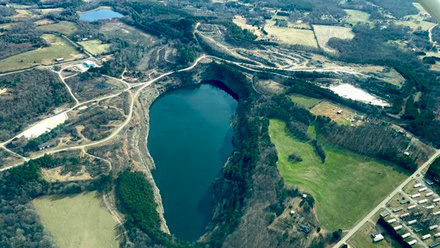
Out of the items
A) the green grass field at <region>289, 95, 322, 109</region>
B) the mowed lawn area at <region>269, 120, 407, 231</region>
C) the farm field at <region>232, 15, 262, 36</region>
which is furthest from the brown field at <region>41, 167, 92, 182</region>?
the farm field at <region>232, 15, 262, 36</region>

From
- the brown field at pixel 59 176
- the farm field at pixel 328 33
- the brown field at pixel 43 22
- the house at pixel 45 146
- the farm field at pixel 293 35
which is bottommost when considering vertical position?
the brown field at pixel 43 22

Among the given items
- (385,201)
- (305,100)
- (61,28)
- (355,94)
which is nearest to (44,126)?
(305,100)

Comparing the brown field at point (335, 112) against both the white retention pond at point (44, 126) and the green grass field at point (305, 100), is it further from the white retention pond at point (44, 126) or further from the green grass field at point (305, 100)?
the white retention pond at point (44, 126)

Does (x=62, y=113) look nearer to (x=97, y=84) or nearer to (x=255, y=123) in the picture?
(x=97, y=84)

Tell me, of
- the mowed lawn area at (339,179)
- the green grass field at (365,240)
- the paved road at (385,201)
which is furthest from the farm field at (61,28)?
the green grass field at (365,240)

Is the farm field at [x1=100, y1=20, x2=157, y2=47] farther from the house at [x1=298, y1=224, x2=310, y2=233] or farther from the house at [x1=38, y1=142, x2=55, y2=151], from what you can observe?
the house at [x1=298, y1=224, x2=310, y2=233]
